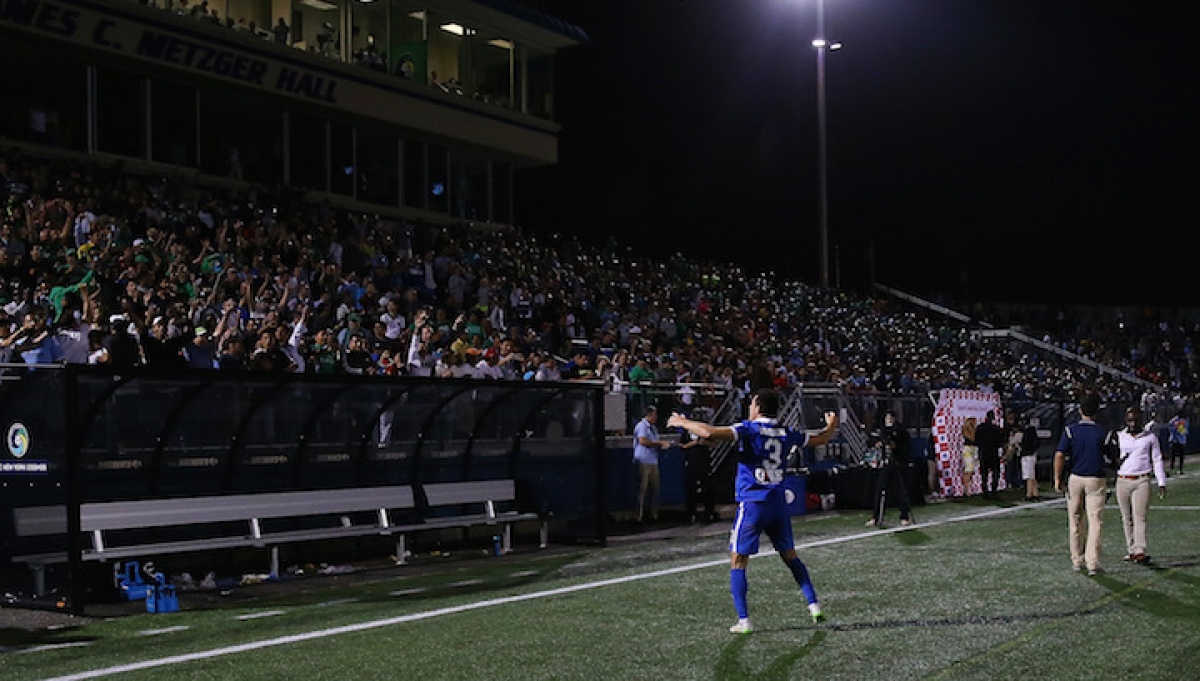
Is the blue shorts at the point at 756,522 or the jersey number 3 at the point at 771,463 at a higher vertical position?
the jersey number 3 at the point at 771,463

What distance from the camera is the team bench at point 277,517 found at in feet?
43.2

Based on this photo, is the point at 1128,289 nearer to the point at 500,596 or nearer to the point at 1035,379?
the point at 1035,379

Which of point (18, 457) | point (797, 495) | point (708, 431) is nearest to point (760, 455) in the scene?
point (708, 431)

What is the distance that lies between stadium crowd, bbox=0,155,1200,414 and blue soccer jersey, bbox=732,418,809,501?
18.8 ft

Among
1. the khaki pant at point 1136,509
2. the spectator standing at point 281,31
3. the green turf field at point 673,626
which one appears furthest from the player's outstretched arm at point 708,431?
the spectator standing at point 281,31

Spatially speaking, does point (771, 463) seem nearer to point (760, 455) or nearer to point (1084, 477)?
point (760, 455)

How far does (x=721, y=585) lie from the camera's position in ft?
45.4

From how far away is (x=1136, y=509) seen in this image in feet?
51.3

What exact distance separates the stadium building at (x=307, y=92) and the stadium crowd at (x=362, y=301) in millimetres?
1159

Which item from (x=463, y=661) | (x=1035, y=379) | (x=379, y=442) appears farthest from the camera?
(x=1035, y=379)

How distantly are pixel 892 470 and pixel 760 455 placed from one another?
11.0 metres

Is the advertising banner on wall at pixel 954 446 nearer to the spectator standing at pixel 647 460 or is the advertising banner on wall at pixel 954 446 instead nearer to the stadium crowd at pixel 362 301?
the stadium crowd at pixel 362 301

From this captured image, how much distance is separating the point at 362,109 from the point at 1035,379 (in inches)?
1093

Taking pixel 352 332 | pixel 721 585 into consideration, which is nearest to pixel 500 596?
pixel 721 585
